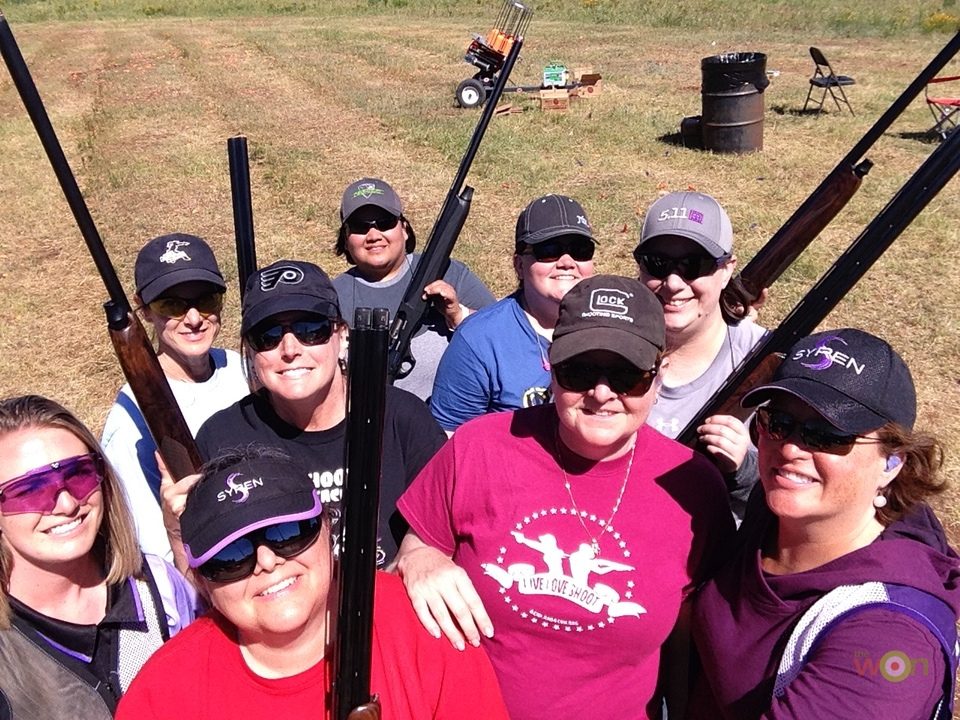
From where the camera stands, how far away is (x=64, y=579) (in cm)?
235

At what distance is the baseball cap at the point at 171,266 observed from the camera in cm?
325

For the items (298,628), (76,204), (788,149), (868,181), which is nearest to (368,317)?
(298,628)

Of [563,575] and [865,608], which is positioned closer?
[865,608]

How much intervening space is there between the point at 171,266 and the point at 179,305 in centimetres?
16

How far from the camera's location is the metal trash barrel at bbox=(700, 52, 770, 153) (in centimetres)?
1263

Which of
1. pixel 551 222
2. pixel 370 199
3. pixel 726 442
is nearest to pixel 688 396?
pixel 726 442

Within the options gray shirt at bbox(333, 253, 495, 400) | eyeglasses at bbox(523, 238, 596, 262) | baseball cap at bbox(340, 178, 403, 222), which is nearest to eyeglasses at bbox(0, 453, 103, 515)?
eyeglasses at bbox(523, 238, 596, 262)

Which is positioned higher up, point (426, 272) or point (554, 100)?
point (426, 272)

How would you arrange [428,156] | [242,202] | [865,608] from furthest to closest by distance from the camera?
[428,156], [242,202], [865,608]

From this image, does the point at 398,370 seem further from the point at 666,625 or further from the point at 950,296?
A: the point at 950,296

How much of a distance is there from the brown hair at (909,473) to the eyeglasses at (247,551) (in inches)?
52.8

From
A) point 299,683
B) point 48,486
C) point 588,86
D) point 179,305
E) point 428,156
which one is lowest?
point 428,156

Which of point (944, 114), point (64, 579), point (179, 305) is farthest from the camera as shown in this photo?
point (944, 114)

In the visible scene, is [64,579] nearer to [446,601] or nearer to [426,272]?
[446,601]
